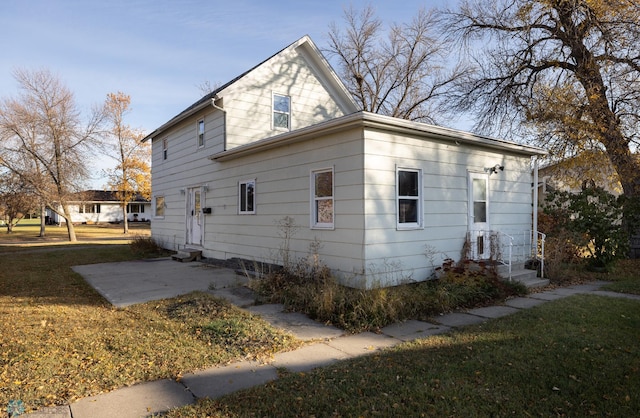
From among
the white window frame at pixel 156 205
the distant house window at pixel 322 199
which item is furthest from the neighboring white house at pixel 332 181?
the white window frame at pixel 156 205

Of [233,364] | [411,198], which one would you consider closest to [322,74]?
[411,198]

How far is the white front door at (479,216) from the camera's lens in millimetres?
9195

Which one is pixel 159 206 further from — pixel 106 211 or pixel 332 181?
pixel 106 211

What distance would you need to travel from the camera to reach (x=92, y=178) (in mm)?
25484

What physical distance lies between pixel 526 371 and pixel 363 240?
357 centimetres

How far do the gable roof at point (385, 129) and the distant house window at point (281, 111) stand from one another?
2772 mm

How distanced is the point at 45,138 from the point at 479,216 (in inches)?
972

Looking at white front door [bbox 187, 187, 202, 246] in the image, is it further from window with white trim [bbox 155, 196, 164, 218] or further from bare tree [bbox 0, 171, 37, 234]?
bare tree [bbox 0, 171, 37, 234]

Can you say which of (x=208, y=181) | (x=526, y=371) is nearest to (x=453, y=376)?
(x=526, y=371)

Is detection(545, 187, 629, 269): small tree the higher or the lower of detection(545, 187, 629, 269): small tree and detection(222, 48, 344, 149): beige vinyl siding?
the lower

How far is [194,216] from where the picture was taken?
45.4 feet

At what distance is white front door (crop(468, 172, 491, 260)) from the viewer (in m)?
9.20

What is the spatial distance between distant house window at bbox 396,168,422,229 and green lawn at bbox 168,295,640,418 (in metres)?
2.93

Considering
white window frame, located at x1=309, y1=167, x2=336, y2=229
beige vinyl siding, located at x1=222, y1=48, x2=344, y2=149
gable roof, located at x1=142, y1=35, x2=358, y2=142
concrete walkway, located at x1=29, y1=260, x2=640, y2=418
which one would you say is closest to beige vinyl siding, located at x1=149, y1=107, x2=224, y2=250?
gable roof, located at x1=142, y1=35, x2=358, y2=142
